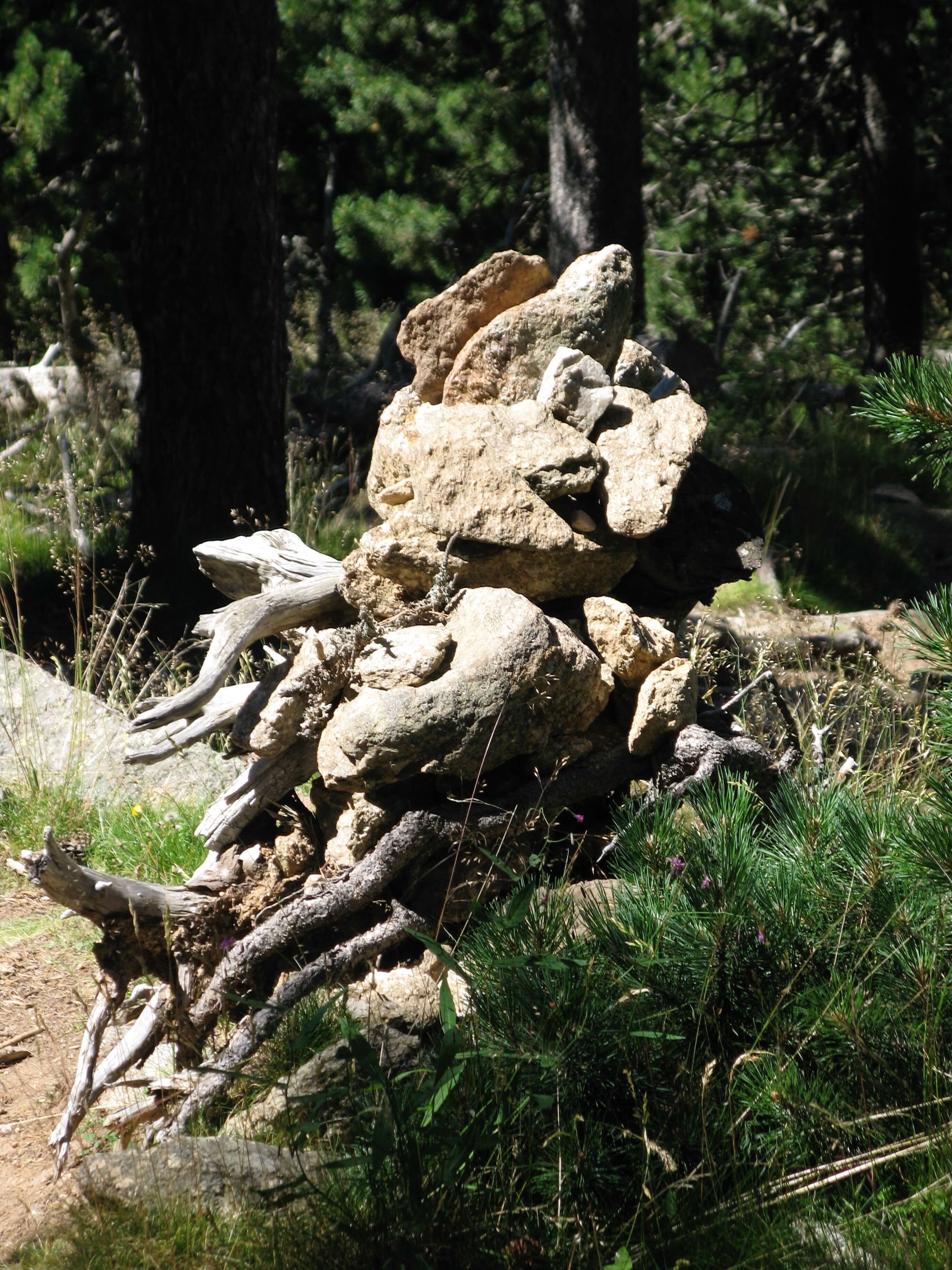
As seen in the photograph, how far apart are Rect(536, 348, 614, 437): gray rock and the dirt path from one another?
2023 mm

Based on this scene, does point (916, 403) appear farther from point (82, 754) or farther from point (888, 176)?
point (888, 176)

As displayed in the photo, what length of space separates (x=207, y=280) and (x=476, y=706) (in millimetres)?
3769

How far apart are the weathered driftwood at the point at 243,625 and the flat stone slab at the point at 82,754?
1.33 metres

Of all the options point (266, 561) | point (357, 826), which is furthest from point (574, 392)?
point (357, 826)

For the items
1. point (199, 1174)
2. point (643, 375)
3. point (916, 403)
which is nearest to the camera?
point (199, 1174)

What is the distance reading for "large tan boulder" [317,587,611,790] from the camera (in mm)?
2803

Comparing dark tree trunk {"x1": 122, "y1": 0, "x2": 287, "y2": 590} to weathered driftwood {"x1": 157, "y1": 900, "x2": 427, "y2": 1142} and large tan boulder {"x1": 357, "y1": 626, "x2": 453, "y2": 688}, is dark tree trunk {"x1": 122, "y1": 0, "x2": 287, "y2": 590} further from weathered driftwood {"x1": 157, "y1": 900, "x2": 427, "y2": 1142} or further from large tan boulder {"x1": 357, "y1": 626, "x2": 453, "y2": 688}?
weathered driftwood {"x1": 157, "y1": 900, "x2": 427, "y2": 1142}

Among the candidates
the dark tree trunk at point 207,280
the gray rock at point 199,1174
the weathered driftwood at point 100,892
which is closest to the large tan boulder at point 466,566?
the weathered driftwood at point 100,892

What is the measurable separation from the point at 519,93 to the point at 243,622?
10.4m

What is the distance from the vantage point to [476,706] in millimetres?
2836

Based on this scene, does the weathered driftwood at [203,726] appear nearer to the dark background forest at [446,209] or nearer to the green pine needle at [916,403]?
the green pine needle at [916,403]

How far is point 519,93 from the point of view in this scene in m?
11.8

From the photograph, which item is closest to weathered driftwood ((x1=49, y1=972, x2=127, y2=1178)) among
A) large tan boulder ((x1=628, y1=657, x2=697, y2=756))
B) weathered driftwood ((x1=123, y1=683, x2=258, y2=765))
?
weathered driftwood ((x1=123, y1=683, x2=258, y2=765))

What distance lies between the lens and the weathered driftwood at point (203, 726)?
3072 mm
